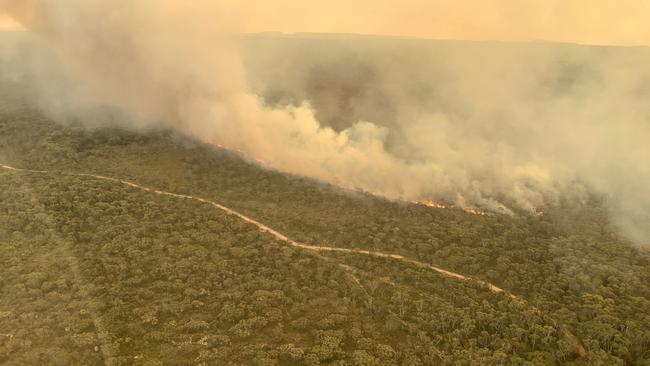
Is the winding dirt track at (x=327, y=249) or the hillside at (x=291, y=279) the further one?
the winding dirt track at (x=327, y=249)

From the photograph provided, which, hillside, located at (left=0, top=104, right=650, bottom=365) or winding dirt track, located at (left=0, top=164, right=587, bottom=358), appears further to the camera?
winding dirt track, located at (left=0, top=164, right=587, bottom=358)

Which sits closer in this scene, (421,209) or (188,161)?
(421,209)

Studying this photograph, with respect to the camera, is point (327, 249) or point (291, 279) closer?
point (291, 279)

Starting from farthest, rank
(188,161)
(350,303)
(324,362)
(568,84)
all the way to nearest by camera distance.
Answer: (568,84)
(188,161)
(350,303)
(324,362)

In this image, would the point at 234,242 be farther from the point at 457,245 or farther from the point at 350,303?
the point at 457,245

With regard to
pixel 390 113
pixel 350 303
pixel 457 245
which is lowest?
pixel 350 303

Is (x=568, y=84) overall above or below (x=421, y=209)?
above

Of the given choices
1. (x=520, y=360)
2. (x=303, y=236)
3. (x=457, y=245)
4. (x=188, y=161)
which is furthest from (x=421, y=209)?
(x=188, y=161)

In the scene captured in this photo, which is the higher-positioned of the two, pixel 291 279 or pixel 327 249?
pixel 327 249
